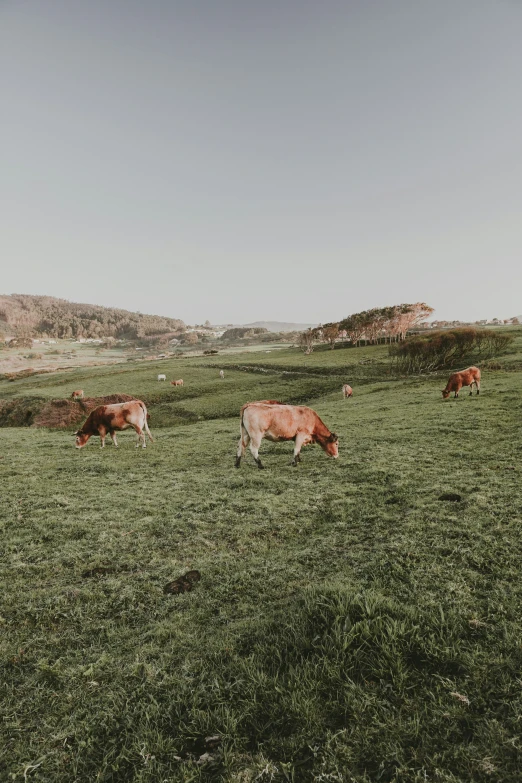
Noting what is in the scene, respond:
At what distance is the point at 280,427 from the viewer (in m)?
12.8

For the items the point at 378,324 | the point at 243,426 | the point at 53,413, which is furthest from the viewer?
the point at 378,324

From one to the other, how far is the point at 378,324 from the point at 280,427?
77.6m

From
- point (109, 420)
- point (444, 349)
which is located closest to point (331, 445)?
point (109, 420)

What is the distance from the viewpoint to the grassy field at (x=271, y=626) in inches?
117

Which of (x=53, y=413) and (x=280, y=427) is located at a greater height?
(x=280, y=427)

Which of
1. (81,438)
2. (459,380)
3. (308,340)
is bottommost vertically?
(81,438)

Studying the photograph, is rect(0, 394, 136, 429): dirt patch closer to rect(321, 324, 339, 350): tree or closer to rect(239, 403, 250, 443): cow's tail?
rect(239, 403, 250, 443): cow's tail

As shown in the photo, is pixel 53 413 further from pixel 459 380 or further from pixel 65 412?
pixel 459 380

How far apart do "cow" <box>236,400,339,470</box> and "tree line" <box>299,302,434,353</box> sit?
239 ft

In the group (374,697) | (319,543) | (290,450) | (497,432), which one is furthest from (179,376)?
(374,697)

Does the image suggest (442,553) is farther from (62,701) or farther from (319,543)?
(62,701)

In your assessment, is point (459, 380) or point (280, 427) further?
A: point (459, 380)

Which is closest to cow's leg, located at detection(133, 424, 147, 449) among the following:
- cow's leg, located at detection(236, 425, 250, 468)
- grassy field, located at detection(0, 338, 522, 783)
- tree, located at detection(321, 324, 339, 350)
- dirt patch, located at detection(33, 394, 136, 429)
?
grassy field, located at detection(0, 338, 522, 783)

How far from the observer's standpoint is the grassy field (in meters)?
2.97
